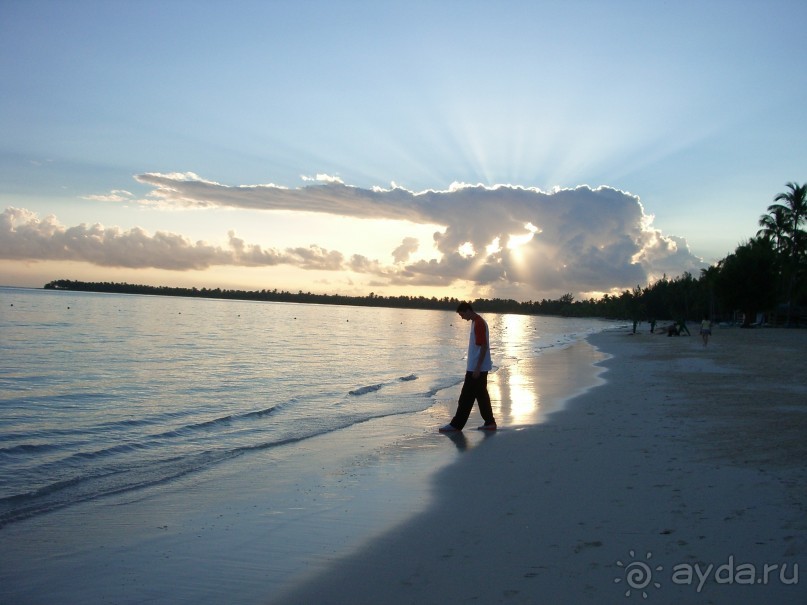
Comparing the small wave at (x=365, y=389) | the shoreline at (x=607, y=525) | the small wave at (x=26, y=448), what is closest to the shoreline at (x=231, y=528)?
the shoreline at (x=607, y=525)

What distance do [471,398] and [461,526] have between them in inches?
213

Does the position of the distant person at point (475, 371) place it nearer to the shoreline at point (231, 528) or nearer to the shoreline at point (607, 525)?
the shoreline at point (231, 528)

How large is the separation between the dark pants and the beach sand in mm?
688

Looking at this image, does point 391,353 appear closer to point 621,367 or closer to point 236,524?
point 621,367

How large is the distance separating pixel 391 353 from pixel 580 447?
28821 millimetres

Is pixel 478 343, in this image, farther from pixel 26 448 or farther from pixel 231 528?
pixel 26 448

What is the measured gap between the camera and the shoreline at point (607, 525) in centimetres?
461

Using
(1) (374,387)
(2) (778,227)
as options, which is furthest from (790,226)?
(1) (374,387)

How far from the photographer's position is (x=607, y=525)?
5.82 meters

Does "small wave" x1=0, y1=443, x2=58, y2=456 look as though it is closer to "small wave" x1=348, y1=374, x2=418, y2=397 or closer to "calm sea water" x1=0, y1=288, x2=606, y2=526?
"calm sea water" x1=0, y1=288, x2=606, y2=526

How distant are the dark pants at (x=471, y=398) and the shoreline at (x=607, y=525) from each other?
2.89ft

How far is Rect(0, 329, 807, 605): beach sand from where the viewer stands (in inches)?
187

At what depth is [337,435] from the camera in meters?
12.1

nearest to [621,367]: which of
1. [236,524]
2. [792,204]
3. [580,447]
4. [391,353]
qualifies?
[391,353]
